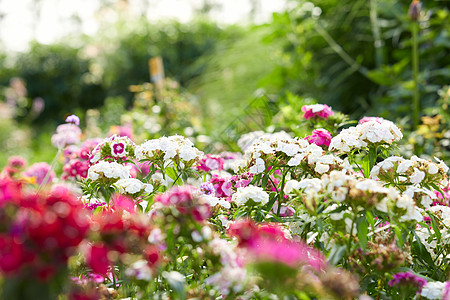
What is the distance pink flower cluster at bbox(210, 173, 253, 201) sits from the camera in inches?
49.3

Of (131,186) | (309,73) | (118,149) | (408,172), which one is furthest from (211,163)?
(309,73)

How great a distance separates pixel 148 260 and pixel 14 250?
0.81 ft

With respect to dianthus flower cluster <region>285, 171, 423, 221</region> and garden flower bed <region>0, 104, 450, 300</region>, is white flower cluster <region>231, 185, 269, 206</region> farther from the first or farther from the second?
dianthus flower cluster <region>285, 171, 423, 221</region>

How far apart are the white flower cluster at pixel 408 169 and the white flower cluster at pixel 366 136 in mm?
63

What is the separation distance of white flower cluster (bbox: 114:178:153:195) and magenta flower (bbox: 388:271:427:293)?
60 cm

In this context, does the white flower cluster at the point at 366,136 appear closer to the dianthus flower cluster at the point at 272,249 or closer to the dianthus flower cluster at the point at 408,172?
the dianthus flower cluster at the point at 408,172

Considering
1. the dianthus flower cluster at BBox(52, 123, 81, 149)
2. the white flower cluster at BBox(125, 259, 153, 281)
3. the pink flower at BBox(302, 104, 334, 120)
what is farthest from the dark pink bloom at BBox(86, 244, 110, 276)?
the dianthus flower cluster at BBox(52, 123, 81, 149)

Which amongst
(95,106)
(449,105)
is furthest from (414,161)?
(95,106)

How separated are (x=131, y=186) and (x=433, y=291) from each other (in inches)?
26.7

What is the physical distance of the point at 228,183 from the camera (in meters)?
1.26

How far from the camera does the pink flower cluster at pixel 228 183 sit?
4.10 ft

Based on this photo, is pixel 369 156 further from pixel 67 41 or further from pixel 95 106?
pixel 67 41

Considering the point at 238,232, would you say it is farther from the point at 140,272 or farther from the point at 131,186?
the point at 131,186

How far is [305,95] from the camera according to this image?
2.87 meters
